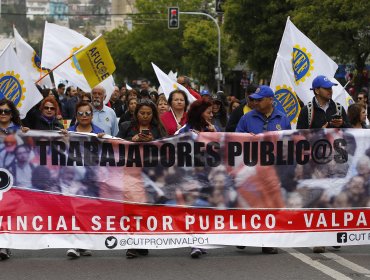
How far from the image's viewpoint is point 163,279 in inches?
313

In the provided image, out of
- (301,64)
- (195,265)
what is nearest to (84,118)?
(195,265)

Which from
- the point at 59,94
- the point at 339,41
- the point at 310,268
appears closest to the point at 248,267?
the point at 310,268

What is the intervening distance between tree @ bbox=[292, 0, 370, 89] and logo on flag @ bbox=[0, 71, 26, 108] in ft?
69.0

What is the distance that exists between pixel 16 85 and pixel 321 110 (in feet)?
14.5

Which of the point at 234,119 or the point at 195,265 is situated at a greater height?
the point at 234,119

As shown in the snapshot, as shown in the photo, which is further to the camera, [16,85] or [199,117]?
[16,85]

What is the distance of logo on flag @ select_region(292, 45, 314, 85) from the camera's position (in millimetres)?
12961

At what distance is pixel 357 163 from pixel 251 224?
4.13ft

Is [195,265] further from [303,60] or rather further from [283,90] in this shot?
[303,60]

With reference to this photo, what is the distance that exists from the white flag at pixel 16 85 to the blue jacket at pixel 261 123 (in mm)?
3628

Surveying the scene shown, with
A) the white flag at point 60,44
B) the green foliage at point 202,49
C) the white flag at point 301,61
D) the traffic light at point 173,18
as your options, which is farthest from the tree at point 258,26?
the white flag at point 301,61

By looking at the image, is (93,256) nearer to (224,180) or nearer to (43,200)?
(43,200)

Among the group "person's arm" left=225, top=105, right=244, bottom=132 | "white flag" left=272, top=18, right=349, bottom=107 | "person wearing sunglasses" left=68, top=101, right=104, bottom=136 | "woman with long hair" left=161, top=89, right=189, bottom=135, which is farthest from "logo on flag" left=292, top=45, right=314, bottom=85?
"person wearing sunglasses" left=68, top=101, right=104, bottom=136

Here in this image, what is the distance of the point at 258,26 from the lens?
1682 inches
